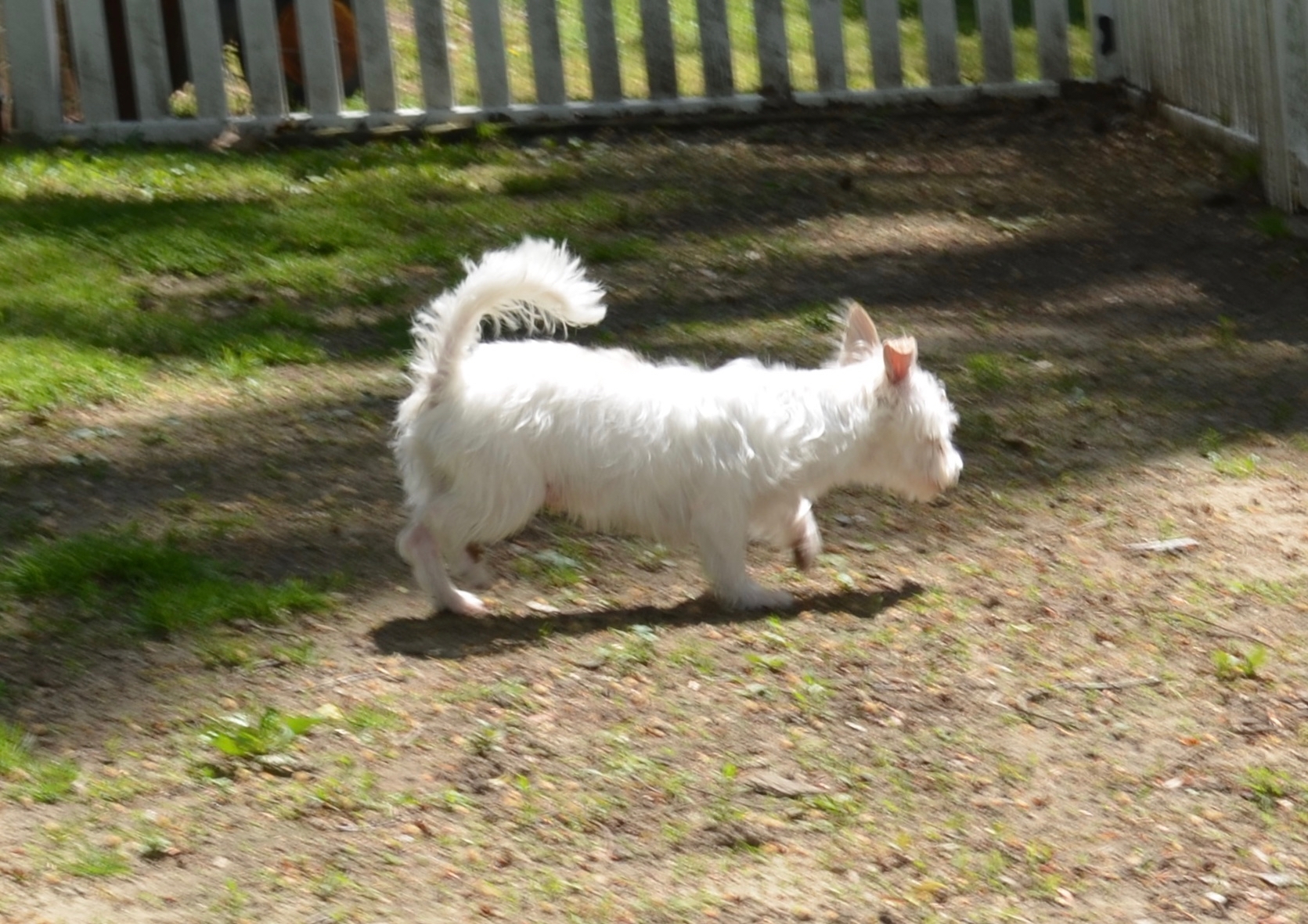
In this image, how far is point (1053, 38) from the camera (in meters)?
10.6

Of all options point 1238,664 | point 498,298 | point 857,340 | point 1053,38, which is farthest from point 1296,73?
point 498,298

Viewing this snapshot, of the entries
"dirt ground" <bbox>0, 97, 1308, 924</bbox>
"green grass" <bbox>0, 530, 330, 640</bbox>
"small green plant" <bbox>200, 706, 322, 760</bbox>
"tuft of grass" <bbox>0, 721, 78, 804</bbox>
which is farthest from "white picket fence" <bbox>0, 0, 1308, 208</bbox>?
"tuft of grass" <bbox>0, 721, 78, 804</bbox>

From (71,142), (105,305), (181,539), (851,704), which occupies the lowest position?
(851,704)

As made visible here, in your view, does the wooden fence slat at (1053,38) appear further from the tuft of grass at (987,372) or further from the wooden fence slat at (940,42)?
the tuft of grass at (987,372)

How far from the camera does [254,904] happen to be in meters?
3.56

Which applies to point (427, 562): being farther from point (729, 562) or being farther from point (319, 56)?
point (319, 56)

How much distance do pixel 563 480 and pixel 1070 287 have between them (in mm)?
4097

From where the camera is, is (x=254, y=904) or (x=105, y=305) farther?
(x=105, y=305)

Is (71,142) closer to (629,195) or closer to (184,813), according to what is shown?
(629,195)

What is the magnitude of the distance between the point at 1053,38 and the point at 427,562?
22.9 feet

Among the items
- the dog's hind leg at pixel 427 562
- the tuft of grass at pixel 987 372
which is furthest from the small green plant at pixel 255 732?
the tuft of grass at pixel 987 372

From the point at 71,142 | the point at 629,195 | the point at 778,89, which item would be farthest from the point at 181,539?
the point at 778,89

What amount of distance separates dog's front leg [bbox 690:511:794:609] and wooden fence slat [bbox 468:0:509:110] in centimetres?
563

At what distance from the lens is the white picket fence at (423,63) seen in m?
9.86
